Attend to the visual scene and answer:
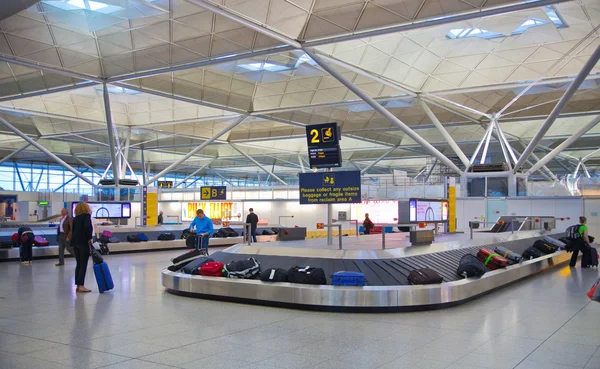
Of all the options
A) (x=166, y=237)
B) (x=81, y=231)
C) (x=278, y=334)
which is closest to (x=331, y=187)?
(x=81, y=231)

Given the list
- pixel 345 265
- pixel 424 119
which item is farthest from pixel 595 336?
pixel 424 119

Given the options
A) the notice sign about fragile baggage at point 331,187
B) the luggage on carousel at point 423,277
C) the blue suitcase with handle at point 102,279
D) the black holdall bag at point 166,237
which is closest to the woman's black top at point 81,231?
the blue suitcase with handle at point 102,279

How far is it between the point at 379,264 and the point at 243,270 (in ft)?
8.60

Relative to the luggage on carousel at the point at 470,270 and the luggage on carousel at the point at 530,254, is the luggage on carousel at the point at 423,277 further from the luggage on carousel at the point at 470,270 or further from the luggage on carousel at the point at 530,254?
the luggage on carousel at the point at 530,254

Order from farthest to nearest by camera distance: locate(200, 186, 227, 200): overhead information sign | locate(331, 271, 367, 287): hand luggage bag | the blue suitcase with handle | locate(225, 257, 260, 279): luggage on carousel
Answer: locate(200, 186, 227, 200): overhead information sign
the blue suitcase with handle
locate(225, 257, 260, 279): luggage on carousel
locate(331, 271, 367, 287): hand luggage bag

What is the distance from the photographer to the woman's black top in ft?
36.3

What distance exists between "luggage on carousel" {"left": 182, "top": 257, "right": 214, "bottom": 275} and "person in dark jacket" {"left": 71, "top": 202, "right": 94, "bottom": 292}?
197 cm

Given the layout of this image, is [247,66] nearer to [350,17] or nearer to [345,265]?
[350,17]

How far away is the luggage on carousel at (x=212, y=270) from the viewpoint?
11.1 metres

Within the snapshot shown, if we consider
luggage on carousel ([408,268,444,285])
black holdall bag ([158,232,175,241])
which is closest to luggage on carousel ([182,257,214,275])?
luggage on carousel ([408,268,444,285])

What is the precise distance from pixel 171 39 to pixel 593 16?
1679cm

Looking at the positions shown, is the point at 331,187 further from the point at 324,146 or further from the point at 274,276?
the point at 274,276

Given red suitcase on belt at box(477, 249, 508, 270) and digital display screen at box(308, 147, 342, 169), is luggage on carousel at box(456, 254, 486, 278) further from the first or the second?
digital display screen at box(308, 147, 342, 169)

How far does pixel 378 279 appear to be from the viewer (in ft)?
34.6
